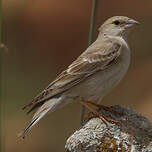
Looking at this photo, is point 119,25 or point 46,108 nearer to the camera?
point 46,108

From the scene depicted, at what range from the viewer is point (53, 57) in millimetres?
11672

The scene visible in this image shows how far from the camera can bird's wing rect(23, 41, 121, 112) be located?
16.9ft

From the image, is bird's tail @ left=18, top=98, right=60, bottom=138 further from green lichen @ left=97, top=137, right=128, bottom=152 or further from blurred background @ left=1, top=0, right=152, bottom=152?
blurred background @ left=1, top=0, right=152, bottom=152

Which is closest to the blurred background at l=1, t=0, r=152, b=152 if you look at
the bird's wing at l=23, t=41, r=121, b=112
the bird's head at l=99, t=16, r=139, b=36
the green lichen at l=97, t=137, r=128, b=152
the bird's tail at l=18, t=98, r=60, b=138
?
the bird's head at l=99, t=16, r=139, b=36

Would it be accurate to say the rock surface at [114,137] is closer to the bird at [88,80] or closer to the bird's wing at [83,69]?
the bird at [88,80]

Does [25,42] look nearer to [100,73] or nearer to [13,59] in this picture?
[13,59]

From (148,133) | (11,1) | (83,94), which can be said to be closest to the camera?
(148,133)

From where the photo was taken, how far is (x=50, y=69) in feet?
37.4

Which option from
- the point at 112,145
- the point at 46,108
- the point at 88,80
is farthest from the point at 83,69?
the point at 112,145

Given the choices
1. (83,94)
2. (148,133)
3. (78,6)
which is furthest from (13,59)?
(148,133)

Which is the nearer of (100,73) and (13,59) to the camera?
(100,73)

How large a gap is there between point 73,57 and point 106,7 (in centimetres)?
193

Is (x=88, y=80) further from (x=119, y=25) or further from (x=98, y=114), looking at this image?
(x=119, y=25)

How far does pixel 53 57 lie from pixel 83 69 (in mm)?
6391
